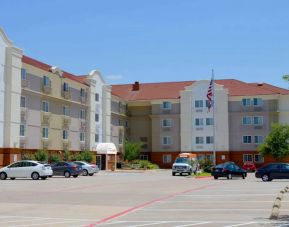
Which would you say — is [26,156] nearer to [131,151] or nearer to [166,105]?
[131,151]

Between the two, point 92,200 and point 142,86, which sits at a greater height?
point 142,86

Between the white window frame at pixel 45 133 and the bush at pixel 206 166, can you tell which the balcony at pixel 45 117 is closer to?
the white window frame at pixel 45 133

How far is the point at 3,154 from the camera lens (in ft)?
166

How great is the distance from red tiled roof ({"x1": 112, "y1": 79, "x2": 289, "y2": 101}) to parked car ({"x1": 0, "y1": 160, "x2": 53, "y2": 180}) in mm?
40258

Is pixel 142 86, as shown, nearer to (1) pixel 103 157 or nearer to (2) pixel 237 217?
(1) pixel 103 157

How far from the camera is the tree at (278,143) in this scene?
67938mm

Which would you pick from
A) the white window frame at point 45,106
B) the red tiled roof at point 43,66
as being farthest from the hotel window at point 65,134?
the red tiled roof at point 43,66

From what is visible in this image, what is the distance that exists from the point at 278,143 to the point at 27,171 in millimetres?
38339

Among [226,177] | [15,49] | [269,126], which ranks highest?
[15,49]

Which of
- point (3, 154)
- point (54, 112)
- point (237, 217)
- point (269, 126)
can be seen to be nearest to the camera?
point (237, 217)

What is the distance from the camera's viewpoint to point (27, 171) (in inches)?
1599

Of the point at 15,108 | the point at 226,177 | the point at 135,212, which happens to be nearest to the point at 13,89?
the point at 15,108

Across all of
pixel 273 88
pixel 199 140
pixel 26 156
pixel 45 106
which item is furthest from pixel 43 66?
pixel 273 88

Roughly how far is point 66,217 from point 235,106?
63.8m
